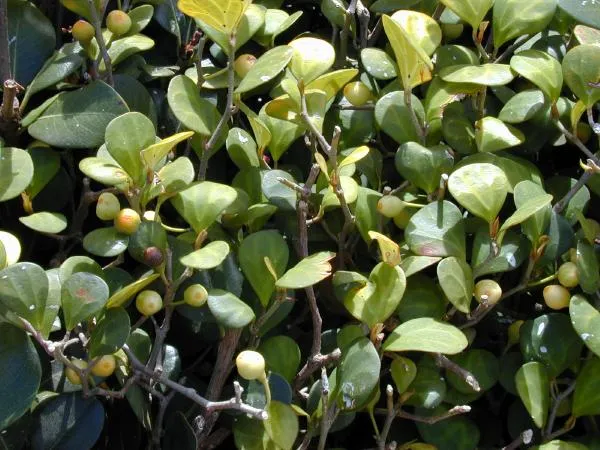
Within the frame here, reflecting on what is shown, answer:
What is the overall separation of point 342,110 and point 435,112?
5.0 inches

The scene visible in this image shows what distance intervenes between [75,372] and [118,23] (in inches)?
17.3

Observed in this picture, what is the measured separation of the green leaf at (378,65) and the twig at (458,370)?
0.35m

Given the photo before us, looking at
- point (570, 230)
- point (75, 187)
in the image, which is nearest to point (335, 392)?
point (570, 230)

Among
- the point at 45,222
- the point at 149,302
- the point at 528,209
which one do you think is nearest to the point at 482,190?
the point at 528,209

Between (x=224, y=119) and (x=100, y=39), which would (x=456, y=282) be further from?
(x=100, y=39)

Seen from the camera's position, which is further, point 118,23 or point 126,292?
point 118,23

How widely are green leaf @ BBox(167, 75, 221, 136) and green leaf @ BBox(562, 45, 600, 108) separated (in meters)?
0.42

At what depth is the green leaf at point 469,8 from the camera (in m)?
1.02

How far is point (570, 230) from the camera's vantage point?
0.99 metres

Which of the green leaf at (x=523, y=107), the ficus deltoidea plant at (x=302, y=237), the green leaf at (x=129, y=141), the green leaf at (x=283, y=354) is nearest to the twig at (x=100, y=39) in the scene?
the ficus deltoidea plant at (x=302, y=237)

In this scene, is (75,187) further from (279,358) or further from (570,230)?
(570,230)

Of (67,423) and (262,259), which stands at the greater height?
(262,259)

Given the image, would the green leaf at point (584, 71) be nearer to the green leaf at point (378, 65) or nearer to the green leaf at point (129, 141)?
the green leaf at point (378, 65)

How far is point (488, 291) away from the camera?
93 centimetres
